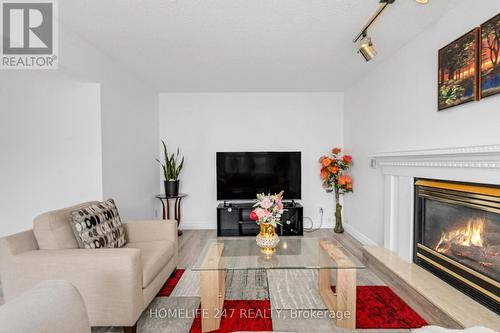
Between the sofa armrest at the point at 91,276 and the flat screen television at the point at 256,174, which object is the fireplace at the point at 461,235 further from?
the sofa armrest at the point at 91,276

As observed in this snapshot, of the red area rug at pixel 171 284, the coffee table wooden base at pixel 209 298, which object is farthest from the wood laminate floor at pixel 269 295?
the coffee table wooden base at pixel 209 298

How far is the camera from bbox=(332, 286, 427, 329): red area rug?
1769 mm

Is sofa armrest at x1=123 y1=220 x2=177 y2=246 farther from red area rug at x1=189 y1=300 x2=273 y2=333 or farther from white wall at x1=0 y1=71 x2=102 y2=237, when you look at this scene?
red area rug at x1=189 y1=300 x2=273 y2=333

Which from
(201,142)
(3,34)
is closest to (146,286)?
(3,34)

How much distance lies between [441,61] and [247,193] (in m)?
2.97

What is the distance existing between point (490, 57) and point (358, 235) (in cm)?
266

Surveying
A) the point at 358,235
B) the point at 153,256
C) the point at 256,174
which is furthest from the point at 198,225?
the point at 358,235

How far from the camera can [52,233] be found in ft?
5.69

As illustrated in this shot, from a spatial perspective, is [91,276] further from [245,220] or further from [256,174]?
[256,174]

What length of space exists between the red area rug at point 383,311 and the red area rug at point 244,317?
663 millimetres

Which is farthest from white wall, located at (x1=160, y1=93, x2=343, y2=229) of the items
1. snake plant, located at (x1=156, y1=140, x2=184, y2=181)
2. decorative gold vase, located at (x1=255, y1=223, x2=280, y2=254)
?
decorative gold vase, located at (x1=255, y1=223, x2=280, y2=254)

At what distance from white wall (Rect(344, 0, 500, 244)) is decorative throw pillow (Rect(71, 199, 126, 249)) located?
2.92 metres

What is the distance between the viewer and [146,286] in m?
1.79

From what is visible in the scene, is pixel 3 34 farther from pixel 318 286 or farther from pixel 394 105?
pixel 394 105
